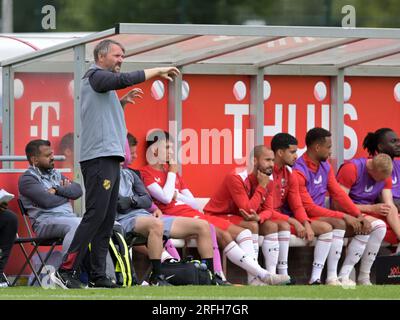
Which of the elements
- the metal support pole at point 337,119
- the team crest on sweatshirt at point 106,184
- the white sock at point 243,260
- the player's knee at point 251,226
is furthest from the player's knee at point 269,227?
the team crest on sweatshirt at point 106,184

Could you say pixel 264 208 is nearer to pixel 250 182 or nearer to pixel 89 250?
pixel 250 182

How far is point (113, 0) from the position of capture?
38312mm

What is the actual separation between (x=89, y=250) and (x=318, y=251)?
2887 millimetres

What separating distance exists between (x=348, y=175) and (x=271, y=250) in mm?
1367

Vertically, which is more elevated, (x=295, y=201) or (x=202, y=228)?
(x=295, y=201)

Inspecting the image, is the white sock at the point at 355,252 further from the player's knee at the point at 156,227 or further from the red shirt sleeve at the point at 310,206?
the player's knee at the point at 156,227

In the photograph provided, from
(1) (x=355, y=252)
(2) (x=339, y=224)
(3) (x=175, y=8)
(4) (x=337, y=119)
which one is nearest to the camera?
(2) (x=339, y=224)

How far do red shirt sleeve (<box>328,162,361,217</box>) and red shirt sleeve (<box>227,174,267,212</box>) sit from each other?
34.5 inches

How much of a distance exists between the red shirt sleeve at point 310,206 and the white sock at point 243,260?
100cm

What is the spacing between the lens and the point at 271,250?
48.7 feet

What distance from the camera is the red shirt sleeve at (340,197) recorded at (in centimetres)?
1539

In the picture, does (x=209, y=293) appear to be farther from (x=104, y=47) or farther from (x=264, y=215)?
(x=264, y=215)

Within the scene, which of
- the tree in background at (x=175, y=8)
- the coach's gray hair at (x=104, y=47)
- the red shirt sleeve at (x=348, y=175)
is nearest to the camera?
the coach's gray hair at (x=104, y=47)

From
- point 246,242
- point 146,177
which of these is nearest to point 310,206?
point 246,242
